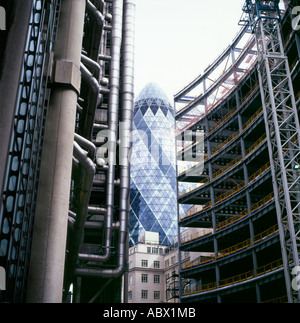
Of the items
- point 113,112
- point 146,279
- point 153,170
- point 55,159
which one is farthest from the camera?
point 153,170

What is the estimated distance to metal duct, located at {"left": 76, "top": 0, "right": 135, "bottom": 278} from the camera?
27331 millimetres

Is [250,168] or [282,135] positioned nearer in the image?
[282,135]

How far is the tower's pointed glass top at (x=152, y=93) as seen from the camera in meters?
138

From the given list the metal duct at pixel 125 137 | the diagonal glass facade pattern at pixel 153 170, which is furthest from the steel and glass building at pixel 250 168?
the diagonal glass facade pattern at pixel 153 170

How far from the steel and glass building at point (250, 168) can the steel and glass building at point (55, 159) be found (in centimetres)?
1241

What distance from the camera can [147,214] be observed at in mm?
119562

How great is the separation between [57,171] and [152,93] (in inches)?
5035

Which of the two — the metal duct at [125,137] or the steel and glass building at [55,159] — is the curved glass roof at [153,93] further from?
the steel and glass building at [55,159]

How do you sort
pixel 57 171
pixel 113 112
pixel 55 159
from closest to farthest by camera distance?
pixel 57 171 < pixel 55 159 < pixel 113 112

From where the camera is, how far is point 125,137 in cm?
3116

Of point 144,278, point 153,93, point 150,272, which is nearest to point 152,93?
point 153,93

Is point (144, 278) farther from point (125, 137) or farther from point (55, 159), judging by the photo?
point (55, 159)
